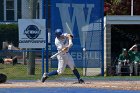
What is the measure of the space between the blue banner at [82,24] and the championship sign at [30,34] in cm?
145

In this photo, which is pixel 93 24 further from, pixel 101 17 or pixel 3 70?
pixel 3 70

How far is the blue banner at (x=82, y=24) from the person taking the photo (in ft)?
70.4

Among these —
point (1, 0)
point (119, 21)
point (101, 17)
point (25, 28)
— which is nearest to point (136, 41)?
point (119, 21)

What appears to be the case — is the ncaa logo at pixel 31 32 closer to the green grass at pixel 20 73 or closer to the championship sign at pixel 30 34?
the championship sign at pixel 30 34

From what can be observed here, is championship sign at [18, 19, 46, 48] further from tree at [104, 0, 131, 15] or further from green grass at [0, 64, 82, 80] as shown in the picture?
tree at [104, 0, 131, 15]

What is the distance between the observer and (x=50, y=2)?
70.5 feet

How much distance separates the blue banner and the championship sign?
1452mm

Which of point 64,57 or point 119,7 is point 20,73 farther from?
point 119,7

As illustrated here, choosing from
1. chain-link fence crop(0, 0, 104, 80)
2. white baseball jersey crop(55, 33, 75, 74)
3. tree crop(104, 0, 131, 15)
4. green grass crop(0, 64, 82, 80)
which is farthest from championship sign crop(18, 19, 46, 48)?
tree crop(104, 0, 131, 15)

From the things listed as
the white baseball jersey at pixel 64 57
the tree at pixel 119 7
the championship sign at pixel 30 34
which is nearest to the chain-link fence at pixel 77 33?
the championship sign at pixel 30 34

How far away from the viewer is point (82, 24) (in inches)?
854

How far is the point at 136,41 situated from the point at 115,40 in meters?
1.49

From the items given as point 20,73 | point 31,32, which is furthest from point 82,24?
point 20,73

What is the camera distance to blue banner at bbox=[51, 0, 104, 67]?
21.5 meters
